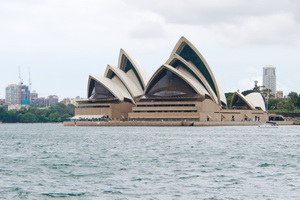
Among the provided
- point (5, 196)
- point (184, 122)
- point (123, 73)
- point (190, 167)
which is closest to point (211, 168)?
point (190, 167)

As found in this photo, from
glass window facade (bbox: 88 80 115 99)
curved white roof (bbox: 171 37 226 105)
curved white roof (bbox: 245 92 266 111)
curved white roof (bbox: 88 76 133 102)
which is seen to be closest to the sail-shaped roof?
curved white roof (bbox: 245 92 266 111)

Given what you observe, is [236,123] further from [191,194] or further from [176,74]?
[191,194]

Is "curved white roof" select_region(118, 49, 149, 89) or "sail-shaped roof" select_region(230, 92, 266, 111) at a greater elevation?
"curved white roof" select_region(118, 49, 149, 89)

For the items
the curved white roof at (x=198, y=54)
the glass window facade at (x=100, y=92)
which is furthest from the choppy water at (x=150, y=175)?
the glass window facade at (x=100, y=92)

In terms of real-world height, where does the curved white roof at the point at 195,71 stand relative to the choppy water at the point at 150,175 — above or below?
above

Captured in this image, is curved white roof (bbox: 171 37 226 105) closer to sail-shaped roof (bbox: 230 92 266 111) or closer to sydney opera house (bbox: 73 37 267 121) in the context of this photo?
sydney opera house (bbox: 73 37 267 121)

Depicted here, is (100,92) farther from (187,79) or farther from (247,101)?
(247,101)

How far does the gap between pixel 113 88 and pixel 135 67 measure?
6.33 m

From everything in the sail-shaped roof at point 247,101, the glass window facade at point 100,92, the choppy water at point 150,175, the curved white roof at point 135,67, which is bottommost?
the choppy water at point 150,175

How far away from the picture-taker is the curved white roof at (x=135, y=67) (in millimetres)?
112688

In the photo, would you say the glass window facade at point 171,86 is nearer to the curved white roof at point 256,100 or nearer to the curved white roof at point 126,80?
the curved white roof at point 126,80

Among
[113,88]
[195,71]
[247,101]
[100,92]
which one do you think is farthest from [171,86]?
[247,101]

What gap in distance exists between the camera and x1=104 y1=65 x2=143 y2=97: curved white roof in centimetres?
11244

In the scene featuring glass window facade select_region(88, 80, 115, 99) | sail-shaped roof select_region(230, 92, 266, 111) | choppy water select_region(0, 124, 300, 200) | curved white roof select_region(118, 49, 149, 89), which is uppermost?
curved white roof select_region(118, 49, 149, 89)
